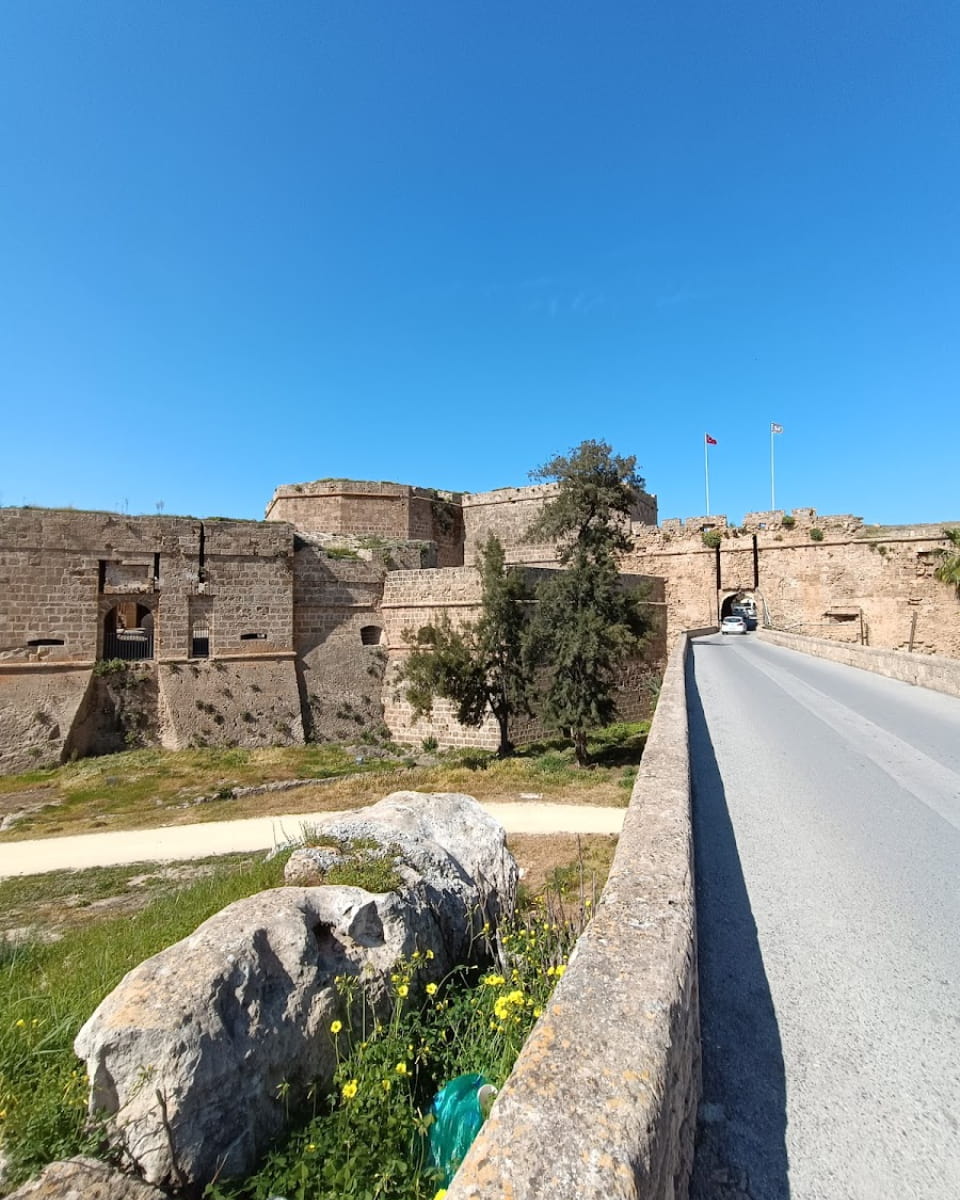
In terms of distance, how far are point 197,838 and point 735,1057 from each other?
991 cm

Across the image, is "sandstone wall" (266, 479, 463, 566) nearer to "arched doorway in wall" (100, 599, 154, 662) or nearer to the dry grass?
"arched doorway in wall" (100, 599, 154, 662)

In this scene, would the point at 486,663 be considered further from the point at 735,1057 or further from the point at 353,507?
the point at 735,1057

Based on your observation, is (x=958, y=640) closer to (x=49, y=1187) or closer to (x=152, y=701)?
(x=152, y=701)

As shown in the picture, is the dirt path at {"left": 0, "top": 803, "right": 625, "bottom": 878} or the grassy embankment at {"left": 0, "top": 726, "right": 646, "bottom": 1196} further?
the dirt path at {"left": 0, "top": 803, "right": 625, "bottom": 878}

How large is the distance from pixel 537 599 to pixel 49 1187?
49.5 feet

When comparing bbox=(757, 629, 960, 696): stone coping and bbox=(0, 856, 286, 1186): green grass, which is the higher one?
bbox=(757, 629, 960, 696): stone coping

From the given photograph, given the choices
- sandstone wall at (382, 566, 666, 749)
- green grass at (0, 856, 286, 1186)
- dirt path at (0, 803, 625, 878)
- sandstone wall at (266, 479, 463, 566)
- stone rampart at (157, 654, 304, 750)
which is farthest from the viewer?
sandstone wall at (266, 479, 463, 566)

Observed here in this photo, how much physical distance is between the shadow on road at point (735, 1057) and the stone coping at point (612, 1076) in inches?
3.0

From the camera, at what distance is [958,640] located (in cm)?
2253

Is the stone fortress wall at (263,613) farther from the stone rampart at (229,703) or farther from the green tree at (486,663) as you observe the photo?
the green tree at (486,663)

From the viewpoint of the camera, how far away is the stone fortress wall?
637 inches

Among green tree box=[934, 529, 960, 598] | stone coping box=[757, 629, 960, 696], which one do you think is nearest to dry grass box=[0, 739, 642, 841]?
stone coping box=[757, 629, 960, 696]

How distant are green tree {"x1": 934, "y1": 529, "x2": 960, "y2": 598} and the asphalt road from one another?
68.0 ft

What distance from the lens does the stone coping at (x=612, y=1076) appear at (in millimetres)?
1295
